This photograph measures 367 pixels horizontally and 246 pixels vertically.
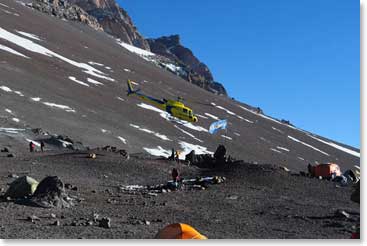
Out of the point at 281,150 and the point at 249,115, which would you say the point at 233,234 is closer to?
the point at 281,150

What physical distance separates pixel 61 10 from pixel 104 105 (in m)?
86.1

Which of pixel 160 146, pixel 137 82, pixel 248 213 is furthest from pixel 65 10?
pixel 248 213

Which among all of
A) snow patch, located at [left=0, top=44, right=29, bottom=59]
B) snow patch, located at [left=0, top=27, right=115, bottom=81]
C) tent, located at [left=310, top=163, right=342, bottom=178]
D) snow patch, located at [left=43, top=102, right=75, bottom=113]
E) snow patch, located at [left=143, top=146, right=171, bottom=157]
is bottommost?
tent, located at [left=310, top=163, right=342, bottom=178]

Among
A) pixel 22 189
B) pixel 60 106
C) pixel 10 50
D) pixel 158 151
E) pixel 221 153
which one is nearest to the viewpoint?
pixel 22 189

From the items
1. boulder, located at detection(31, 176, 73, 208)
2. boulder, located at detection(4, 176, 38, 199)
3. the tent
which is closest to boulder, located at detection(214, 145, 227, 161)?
the tent

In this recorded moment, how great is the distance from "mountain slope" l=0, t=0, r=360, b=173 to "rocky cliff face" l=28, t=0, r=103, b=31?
19.7 m

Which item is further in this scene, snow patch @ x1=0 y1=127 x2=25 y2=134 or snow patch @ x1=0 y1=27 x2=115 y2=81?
snow patch @ x1=0 y1=27 x2=115 y2=81

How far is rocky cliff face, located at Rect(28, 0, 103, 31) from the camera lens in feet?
437

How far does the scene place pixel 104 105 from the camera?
218 ft

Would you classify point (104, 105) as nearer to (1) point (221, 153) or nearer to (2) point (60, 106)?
(2) point (60, 106)

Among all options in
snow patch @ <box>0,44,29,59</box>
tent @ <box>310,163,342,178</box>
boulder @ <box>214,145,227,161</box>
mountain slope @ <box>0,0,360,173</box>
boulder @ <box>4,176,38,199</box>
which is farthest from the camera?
snow patch @ <box>0,44,29,59</box>

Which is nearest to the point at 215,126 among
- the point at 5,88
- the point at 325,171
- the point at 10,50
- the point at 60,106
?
the point at 325,171

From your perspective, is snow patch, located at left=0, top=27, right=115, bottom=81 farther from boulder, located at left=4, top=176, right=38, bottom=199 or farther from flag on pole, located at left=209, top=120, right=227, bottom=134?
boulder, located at left=4, top=176, right=38, bottom=199

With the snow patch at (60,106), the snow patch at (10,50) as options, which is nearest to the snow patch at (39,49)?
the snow patch at (10,50)
